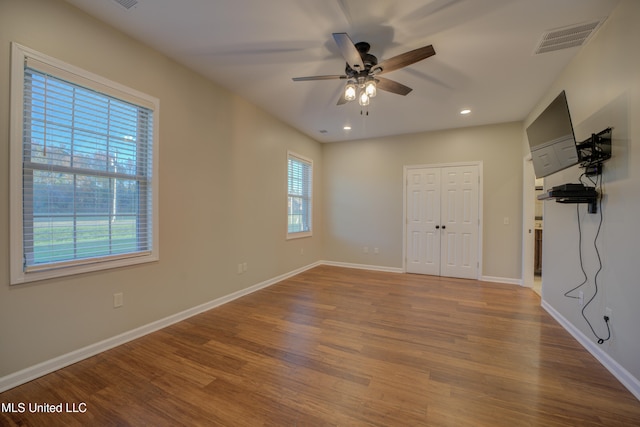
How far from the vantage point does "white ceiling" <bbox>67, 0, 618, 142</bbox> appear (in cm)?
198

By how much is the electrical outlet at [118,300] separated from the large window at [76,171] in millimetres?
277

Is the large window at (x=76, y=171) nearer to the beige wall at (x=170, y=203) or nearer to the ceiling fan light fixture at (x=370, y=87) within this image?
the beige wall at (x=170, y=203)

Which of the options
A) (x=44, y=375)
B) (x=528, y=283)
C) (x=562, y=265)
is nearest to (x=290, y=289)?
(x=44, y=375)

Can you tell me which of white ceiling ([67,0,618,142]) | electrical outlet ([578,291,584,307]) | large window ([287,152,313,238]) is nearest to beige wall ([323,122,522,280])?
large window ([287,152,313,238])

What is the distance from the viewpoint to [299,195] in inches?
205

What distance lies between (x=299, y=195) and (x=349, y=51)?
3372 mm

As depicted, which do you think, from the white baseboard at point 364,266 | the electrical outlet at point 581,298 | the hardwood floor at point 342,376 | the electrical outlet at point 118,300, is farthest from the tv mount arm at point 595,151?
the electrical outlet at point 118,300

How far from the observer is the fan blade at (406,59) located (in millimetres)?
1994

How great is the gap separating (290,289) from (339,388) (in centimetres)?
231

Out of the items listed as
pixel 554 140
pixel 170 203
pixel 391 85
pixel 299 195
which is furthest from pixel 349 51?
pixel 299 195

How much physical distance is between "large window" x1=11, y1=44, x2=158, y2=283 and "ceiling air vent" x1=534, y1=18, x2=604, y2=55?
3704 millimetres

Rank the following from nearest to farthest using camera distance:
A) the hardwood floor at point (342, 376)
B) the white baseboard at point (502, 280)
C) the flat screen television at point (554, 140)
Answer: the hardwood floor at point (342, 376), the flat screen television at point (554, 140), the white baseboard at point (502, 280)

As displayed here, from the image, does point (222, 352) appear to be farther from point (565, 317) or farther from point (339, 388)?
point (565, 317)

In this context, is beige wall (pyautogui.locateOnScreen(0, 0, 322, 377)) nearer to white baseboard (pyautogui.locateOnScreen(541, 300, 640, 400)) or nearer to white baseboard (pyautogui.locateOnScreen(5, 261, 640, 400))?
white baseboard (pyautogui.locateOnScreen(5, 261, 640, 400))
